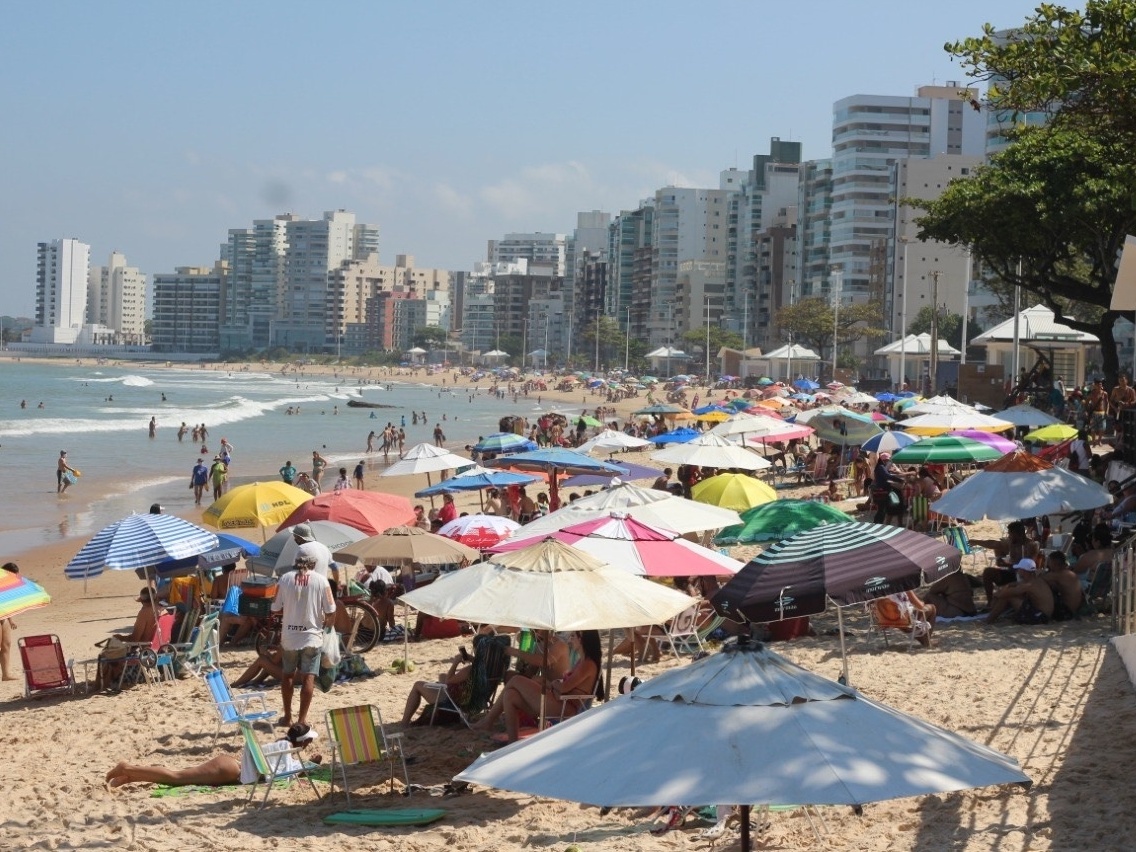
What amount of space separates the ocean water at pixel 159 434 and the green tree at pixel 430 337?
67.2 meters

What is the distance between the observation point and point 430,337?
Result: 190750mm

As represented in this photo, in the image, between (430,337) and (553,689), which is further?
(430,337)

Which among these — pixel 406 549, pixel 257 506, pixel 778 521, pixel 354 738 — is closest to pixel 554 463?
pixel 257 506

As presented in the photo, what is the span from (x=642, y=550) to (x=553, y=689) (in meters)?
1.78

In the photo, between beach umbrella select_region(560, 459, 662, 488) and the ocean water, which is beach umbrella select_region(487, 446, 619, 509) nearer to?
beach umbrella select_region(560, 459, 662, 488)

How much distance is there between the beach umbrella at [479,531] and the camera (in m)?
12.5

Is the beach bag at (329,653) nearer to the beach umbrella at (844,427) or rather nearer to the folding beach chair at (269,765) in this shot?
the folding beach chair at (269,765)

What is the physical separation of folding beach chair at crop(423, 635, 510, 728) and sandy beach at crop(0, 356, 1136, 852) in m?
0.14

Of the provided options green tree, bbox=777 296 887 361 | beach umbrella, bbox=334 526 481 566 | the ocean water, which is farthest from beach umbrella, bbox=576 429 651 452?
green tree, bbox=777 296 887 361

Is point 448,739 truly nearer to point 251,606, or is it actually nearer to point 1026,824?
point 1026,824

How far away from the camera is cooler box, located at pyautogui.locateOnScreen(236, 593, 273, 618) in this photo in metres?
12.5

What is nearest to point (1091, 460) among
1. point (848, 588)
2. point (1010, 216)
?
point (1010, 216)

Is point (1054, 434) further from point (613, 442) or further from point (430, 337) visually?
point (430, 337)

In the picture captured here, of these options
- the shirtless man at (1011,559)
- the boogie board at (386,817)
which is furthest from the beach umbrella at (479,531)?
the boogie board at (386,817)
